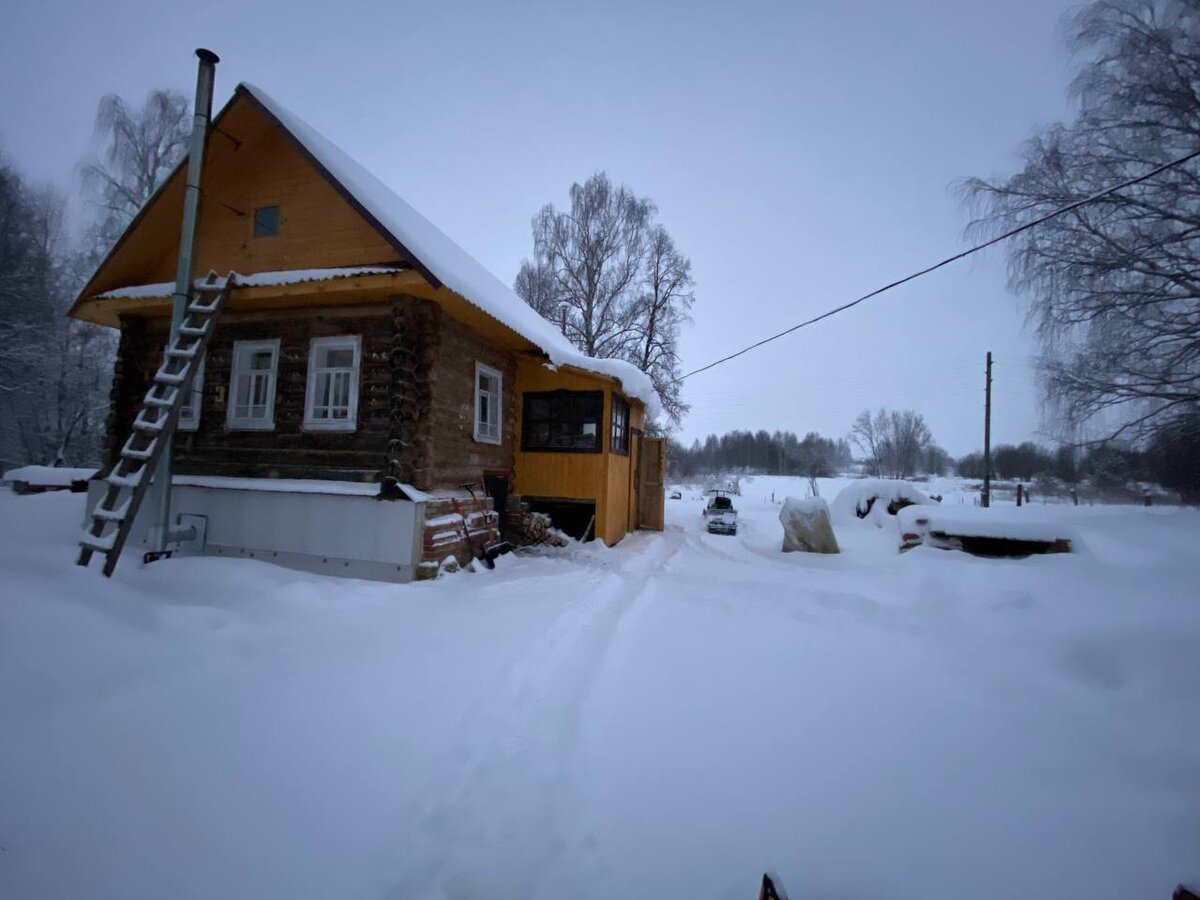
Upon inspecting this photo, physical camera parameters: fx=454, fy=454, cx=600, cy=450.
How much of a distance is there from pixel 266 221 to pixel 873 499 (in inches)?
720

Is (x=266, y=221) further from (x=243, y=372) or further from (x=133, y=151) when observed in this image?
(x=133, y=151)

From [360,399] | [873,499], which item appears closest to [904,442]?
[873,499]

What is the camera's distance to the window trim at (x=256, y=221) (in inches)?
310

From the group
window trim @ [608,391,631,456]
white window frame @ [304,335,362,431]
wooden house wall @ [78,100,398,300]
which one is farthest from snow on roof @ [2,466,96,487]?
window trim @ [608,391,631,456]

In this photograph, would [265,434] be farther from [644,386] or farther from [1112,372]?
[1112,372]

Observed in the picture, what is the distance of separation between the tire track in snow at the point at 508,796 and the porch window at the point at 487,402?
5.72 m

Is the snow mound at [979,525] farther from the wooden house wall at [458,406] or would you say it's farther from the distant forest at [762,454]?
the distant forest at [762,454]

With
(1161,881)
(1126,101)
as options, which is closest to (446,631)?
(1161,881)

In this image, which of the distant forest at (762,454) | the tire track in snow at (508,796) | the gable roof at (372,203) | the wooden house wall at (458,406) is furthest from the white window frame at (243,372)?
the distant forest at (762,454)

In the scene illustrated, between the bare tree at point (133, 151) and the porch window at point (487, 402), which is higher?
the bare tree at point (133, 151)

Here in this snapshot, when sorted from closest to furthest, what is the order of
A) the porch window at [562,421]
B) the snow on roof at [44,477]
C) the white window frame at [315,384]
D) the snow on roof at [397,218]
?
the snow on roof at [397,218], the white window frame at [315,384], the porch window at [562,421], the snow on roof at [44,477]

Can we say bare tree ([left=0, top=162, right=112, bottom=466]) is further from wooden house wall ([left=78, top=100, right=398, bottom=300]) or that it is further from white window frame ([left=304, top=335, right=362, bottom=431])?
white window frame ([left=304, top=335, right=362, bottom=431])

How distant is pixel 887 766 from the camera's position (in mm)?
2793

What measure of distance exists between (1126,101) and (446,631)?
14.9 metres
